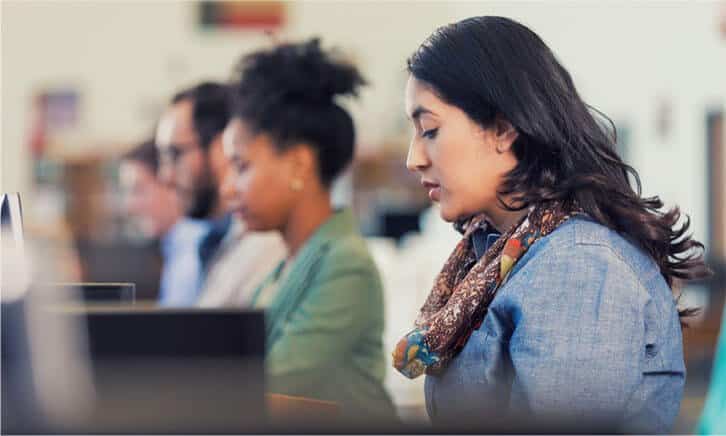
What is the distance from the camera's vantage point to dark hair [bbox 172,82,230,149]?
3.01 metres

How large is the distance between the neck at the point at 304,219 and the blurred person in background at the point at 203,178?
0.47 m

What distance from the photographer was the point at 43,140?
10508 mm

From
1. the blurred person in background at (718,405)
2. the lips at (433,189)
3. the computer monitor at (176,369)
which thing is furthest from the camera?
the lips at (433,189)

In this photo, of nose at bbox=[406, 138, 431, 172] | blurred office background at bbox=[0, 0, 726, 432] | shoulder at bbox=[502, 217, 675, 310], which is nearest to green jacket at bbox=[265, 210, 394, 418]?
nose at bbox=[406, 138, 431, 172]

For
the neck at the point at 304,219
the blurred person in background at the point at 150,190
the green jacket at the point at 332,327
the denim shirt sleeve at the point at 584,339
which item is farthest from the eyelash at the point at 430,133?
the blurred person in background at the point at 150,190

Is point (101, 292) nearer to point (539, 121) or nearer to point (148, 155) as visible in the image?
point (539, 121)

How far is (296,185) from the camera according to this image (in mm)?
2223

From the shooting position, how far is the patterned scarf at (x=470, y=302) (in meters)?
1.38

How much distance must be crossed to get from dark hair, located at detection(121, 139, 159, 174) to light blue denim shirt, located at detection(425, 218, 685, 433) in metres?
2.63

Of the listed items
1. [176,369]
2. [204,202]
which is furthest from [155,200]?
[176,369]

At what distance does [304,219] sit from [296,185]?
8 cm

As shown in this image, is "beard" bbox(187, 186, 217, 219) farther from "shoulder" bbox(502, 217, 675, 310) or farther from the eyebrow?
"shoulder" bbox(502, 217, 675, 310)

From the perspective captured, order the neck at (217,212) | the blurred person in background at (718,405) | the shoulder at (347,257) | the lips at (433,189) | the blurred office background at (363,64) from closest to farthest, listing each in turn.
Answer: the blurred person in background at (718,405) < the lips at (433,189) < the shoulder at (347,257) < the neck at (217,212) < the blurred office background at (363,64)

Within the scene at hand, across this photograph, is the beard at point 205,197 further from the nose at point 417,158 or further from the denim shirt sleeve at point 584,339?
the denim shirt sleeve at point 584,339
